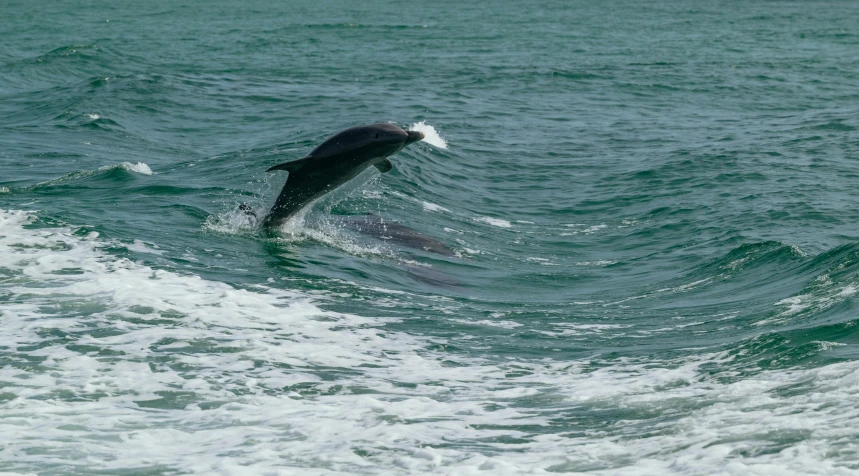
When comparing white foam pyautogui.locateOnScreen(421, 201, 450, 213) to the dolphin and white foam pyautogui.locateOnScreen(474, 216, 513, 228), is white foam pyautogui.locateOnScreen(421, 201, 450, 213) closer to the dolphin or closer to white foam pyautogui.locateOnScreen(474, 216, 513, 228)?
white foam pyautogui.locateOnScreen(474, 216, 513, 228)

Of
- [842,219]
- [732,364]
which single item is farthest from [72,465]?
[842,219]

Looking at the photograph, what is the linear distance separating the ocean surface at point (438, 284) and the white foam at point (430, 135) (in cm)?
16

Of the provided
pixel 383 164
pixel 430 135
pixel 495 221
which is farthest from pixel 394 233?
pixel 430 135

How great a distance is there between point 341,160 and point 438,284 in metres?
2.28

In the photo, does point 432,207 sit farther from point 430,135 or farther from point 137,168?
point 430,135

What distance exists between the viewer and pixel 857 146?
28031 mm

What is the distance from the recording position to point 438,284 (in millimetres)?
16188

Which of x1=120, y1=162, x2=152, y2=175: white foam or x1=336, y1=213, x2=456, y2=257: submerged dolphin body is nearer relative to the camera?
x1=336, y1=213, x2=456, y2=257: submerged dolphin body

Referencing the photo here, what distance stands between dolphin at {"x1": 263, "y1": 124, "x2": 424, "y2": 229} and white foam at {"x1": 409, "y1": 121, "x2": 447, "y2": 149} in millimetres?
10816

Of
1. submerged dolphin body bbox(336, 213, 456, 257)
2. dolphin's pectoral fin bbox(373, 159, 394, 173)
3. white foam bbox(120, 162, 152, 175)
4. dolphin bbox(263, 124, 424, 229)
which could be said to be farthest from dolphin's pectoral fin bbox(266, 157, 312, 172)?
white foam bbox(120, 162, 152, 175)

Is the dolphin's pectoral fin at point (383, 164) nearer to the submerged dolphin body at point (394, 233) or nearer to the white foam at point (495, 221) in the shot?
the submerged dolphin body at point (394, 233)

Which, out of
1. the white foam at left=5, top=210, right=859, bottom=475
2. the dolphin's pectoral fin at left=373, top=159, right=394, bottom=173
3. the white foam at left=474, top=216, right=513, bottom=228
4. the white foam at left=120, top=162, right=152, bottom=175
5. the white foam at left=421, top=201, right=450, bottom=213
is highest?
the dolphin's pectoral fin at left=373, top=159, right=394, bottom=173

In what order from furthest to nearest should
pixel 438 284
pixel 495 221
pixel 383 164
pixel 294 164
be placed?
pixel 495 221, pixel 438 284, pixel 383 164, pixel 294 164

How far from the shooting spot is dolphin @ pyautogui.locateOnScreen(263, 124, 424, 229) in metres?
15.5
